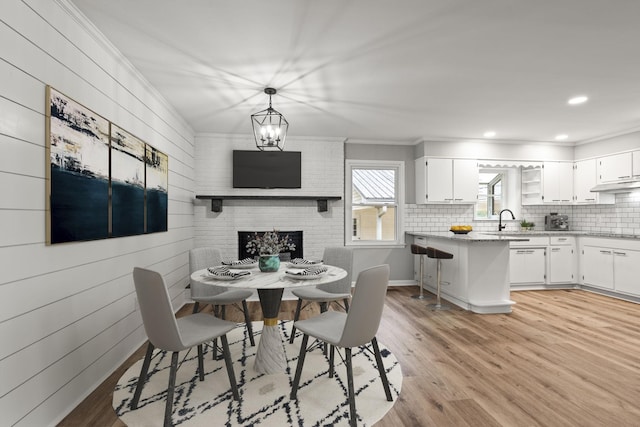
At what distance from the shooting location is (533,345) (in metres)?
3.09

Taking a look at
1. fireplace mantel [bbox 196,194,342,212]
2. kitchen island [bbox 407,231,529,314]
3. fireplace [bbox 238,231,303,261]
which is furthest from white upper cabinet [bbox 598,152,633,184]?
fireplace [bbox 238,231,303,261]

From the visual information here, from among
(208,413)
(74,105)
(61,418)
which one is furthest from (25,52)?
(208,413)

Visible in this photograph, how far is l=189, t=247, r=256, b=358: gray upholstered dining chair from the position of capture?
114 inches

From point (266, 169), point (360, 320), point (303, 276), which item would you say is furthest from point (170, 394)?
point (266, 169)

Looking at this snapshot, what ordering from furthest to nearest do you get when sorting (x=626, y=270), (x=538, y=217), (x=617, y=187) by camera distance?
(x=538, y=217) → (x=617, y=187) → (x=626, y=270)

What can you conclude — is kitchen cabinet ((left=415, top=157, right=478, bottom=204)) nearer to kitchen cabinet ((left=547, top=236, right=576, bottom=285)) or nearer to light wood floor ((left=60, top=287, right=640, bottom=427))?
kitchen cabinet ((left=547, top=236, right=576, bottom=285))

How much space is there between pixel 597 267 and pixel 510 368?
3.73m

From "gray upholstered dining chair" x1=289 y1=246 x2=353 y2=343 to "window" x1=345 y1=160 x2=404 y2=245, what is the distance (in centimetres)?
213

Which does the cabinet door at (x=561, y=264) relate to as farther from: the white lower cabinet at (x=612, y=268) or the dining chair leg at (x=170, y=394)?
the dining chair leg at (x=170, y=394)

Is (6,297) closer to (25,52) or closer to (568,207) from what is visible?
(25,52)

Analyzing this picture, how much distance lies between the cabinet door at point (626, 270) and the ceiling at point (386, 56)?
73.9 inches

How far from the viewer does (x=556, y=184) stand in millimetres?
5730

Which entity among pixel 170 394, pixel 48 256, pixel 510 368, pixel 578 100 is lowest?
pixel 510 368

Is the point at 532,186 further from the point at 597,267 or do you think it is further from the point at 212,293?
the point at 212,293
